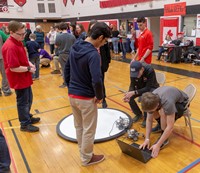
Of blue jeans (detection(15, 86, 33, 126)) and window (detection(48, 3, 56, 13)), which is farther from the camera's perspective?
window (detection(48, 3, 56, 13))

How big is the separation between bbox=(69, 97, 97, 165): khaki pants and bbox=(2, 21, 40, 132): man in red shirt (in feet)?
3.54

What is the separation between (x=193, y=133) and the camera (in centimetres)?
294

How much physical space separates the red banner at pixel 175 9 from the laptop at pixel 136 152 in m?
7.50

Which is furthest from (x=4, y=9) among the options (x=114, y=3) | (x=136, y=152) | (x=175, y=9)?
(x=136, y=152)

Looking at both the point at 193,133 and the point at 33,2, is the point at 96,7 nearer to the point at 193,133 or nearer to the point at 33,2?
the point at 33,2

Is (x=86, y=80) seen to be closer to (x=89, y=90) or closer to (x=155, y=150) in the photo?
(x=89, y=90)

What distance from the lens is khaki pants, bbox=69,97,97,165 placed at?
6.76ft

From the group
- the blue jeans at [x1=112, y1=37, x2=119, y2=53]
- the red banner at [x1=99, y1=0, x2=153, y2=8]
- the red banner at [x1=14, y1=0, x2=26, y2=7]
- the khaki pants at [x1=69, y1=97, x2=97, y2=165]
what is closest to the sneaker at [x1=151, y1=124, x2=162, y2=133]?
the khaki pants at [x1=69, y1=97, x2=97, y2=165]

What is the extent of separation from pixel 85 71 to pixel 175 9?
8080mm

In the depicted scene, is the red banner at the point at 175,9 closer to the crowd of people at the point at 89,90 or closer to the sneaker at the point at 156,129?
the crowd of people at the point at 89,90

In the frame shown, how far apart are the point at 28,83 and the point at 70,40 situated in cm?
209

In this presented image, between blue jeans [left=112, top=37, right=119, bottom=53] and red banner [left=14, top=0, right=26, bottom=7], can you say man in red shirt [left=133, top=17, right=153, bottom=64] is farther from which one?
red banner [left=14, top=0, right=26, bottom=7]

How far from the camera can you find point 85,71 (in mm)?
1963

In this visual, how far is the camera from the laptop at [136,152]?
7.57ft
